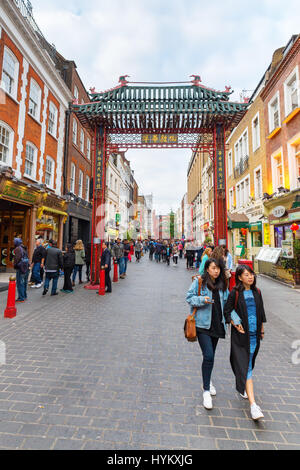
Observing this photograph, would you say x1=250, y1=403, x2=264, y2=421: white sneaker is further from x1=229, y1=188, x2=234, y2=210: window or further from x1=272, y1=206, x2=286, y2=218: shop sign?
x1=229, y1=188, x2=234, y2=210: window

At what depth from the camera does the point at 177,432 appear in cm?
234

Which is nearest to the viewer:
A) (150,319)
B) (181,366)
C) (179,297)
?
(181,366)

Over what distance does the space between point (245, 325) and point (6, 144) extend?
1229cm

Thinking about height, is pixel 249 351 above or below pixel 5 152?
below

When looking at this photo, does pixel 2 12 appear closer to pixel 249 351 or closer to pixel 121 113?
pixel 121 113

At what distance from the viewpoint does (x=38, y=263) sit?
31.6ft

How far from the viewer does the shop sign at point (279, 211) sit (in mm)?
11675

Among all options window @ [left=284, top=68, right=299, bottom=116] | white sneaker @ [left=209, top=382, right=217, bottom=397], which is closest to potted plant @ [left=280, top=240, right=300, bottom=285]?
window @ [left=284, top=68, right=299, bottom=116]

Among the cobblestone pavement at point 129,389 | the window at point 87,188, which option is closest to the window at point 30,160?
the window at point 87,188

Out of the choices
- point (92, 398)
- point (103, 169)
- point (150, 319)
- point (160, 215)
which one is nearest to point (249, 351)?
point (92, 398)

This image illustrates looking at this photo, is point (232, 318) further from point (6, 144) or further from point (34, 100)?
point (34, 100)

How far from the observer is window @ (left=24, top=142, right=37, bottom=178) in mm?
12430

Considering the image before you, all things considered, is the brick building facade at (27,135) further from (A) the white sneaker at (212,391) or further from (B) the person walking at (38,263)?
(A) the white sneaker at (212,391)

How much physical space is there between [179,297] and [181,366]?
181 inches
